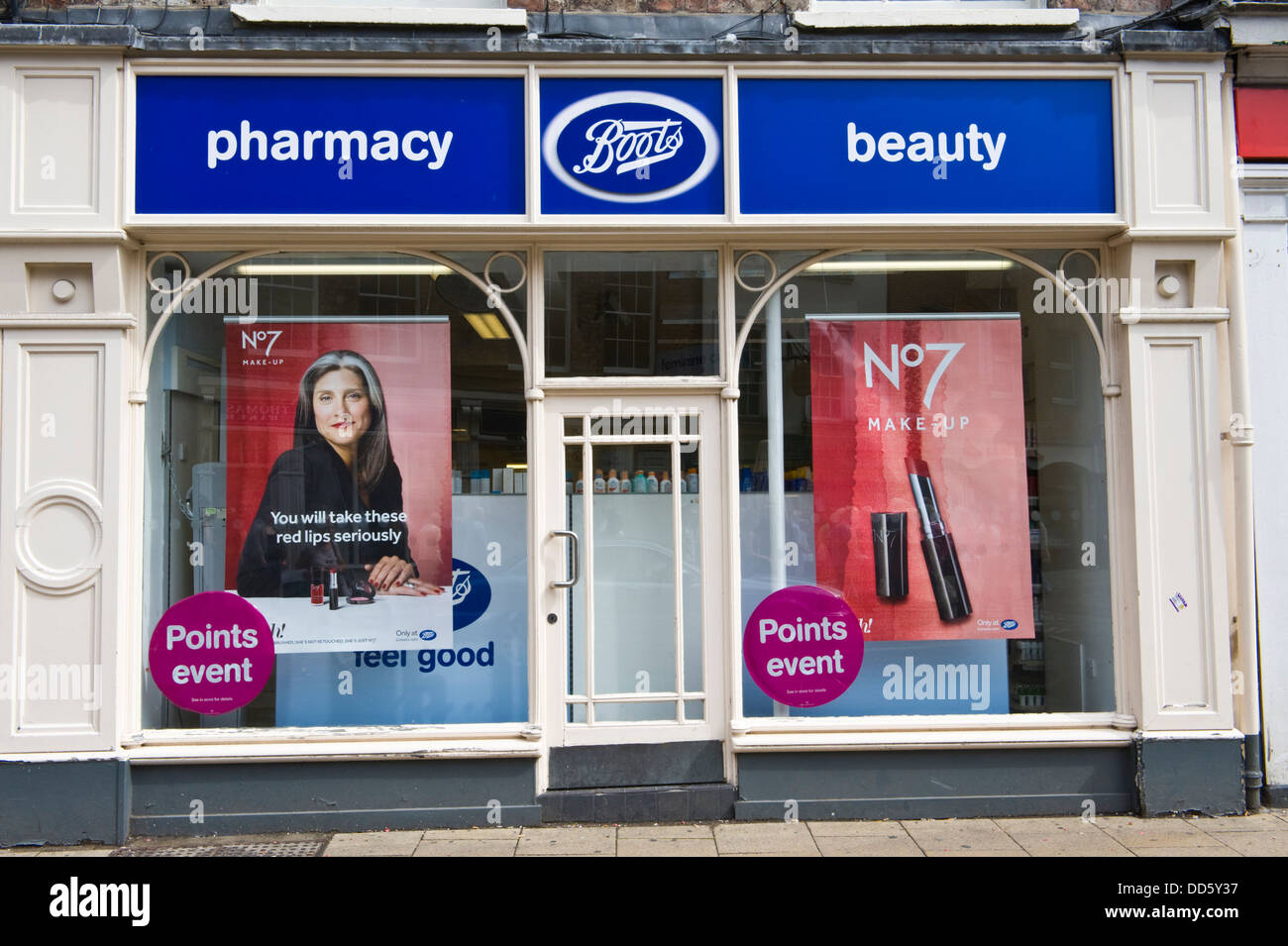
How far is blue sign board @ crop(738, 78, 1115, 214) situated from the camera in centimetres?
598

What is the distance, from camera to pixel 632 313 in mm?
6168

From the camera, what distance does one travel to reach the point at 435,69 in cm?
591

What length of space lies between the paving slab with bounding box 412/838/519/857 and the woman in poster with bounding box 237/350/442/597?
1.38 m

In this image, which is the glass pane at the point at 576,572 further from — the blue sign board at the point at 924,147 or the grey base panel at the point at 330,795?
the blue sign board at the point at 924,147

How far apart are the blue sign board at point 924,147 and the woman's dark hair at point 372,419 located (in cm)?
238

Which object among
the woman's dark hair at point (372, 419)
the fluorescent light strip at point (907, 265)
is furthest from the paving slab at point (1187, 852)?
the woman's dark hair at point (372, 419)

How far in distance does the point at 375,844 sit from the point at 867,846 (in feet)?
8.48

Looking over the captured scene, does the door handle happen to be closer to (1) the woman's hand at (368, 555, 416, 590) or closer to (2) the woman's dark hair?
(1) the woman's hand at (368, 555, 416, 590)

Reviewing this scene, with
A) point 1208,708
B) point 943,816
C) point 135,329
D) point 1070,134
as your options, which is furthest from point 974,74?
point 135,329

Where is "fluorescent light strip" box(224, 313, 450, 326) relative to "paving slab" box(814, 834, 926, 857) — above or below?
above

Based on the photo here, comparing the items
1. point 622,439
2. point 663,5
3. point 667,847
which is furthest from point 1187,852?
point 663,5

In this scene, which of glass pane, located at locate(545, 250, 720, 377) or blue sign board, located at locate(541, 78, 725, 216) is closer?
blue sign board, located at locate(541, 78, 725, 216)

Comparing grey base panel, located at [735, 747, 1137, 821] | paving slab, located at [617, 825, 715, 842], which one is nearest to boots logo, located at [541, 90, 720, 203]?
grey base panel, located at [735, 747, 1137, 821]

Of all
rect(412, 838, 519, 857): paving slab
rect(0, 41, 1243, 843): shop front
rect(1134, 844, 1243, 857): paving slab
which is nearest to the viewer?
rect(1134, 844, 1243, 857): paving slab
